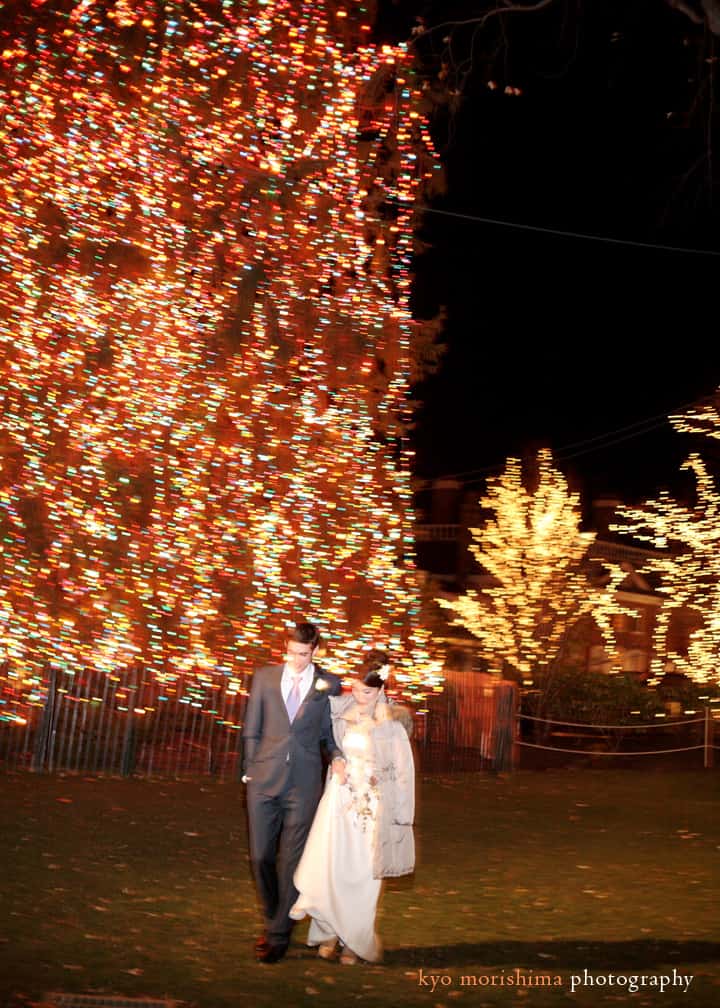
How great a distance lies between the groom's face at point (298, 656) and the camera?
6914mm

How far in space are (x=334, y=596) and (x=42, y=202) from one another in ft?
17.4

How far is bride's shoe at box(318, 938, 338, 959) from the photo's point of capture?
686 cm

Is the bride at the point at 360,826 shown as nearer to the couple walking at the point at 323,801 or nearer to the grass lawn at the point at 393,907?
the couple walking at the point at 323,801

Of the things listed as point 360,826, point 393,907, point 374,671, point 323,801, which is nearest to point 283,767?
point 323,801

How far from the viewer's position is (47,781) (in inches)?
552

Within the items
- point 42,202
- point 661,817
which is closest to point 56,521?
point 42,202

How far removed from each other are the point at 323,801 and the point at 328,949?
84 cm

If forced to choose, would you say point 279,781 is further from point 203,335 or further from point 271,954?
point 203,335

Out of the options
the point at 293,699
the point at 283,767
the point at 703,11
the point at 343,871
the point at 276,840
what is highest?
the point at 703,11

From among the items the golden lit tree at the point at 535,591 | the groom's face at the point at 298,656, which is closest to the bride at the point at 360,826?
the groom's face at the point at 298,656

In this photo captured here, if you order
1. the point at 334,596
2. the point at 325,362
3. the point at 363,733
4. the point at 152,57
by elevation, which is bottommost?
the point at 363,733

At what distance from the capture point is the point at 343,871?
22.2ft

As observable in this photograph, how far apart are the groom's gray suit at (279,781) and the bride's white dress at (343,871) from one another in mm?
83

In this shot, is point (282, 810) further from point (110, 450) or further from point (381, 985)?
point (110, 450)
